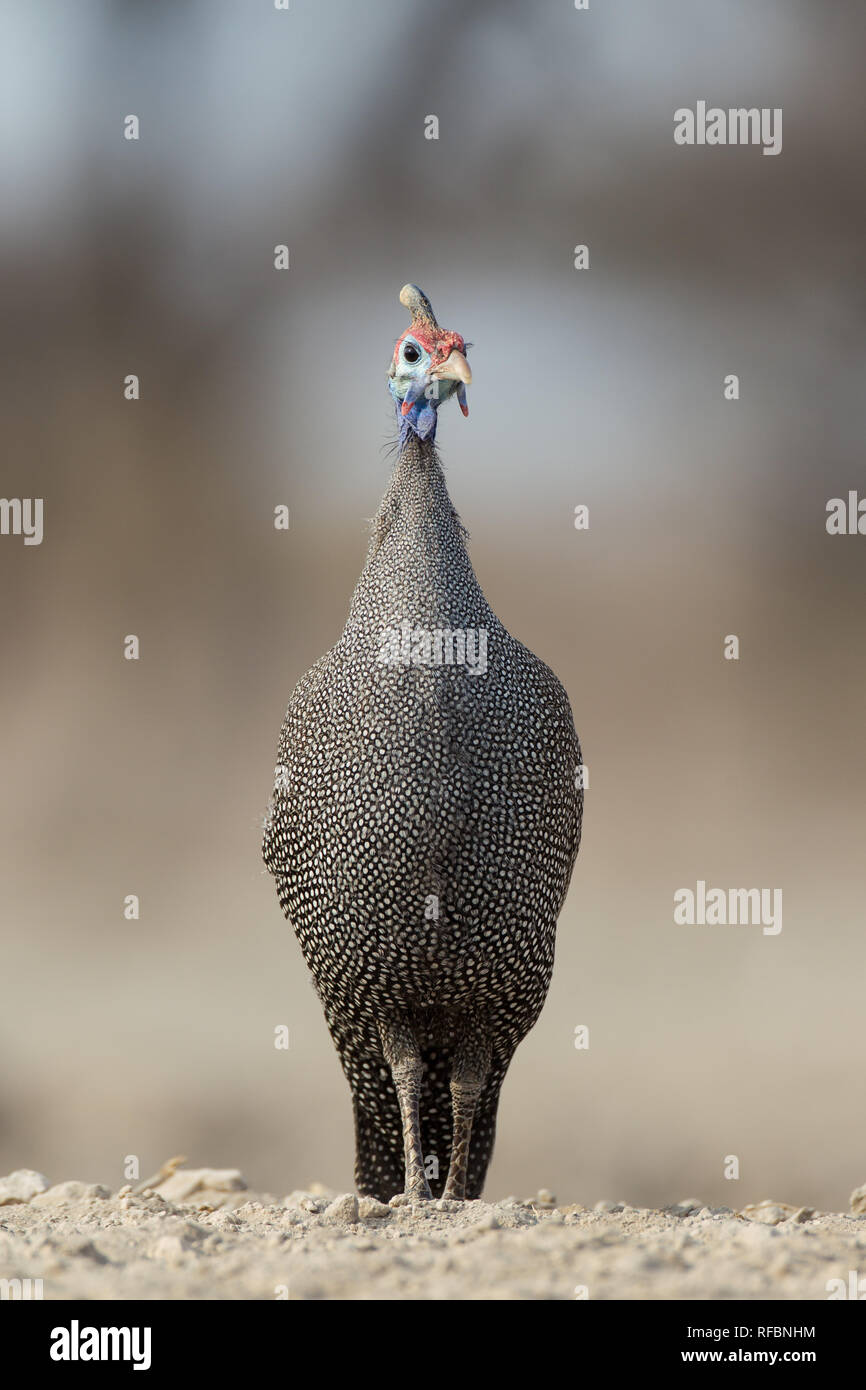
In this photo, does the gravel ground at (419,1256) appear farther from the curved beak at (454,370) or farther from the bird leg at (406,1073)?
the curved beak at (454,370)

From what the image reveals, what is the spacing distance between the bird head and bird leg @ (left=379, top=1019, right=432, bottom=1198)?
1.70 meters

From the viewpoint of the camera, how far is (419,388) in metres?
4.15

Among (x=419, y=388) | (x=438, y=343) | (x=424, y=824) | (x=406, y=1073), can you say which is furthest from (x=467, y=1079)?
(x=438, y=343)

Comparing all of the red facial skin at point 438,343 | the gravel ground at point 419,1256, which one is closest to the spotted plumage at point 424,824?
the red facial skin at point 438,343

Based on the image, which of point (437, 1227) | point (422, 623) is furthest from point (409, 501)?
point (437, 1227)

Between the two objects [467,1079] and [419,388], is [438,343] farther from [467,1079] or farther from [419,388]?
[467,1079]

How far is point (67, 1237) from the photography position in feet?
9.35

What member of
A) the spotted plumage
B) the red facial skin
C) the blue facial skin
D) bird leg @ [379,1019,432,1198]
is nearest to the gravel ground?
bird leg @ [379,1019,432,1198]

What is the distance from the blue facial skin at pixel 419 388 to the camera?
414 centimetres

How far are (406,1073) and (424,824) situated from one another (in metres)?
0.73

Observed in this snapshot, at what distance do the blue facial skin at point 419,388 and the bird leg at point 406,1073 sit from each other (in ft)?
5.54
